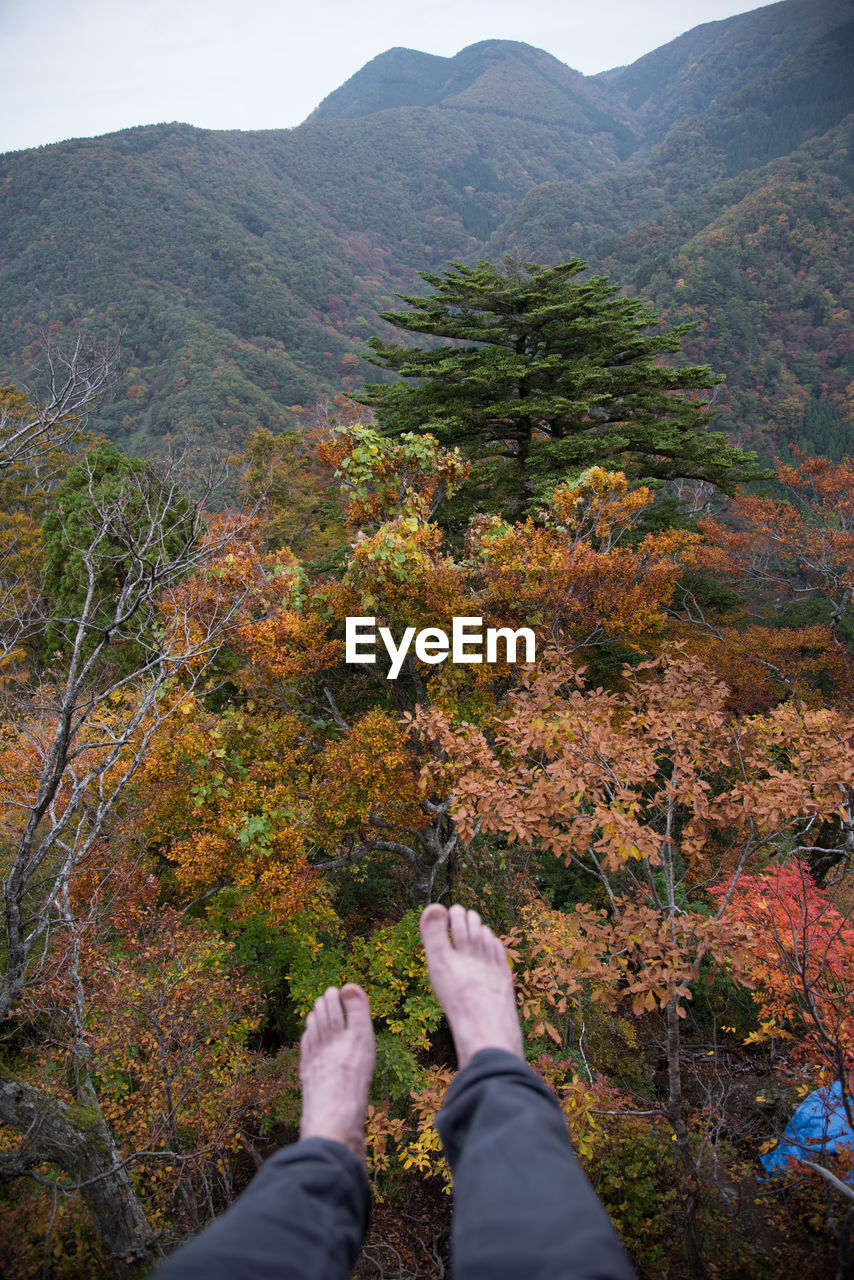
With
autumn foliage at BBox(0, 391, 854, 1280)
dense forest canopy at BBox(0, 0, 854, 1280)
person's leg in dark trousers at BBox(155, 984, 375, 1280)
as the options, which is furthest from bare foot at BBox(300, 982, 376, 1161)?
autumn foliage at BBox(0, 391, 854, 1280)

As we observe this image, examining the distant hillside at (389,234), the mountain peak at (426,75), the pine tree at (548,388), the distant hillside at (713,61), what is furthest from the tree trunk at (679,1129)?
the mountain peak at (426,75)

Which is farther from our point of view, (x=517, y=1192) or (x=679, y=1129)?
(x=679, y=1129)

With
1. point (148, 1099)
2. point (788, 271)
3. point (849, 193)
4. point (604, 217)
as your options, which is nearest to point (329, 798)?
point (148, 1099)

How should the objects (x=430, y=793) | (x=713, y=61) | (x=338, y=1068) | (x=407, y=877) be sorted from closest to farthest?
(x=338, y=1068) < (x=430, y=793) < (x=407, y=877) < (x=713, y=61)

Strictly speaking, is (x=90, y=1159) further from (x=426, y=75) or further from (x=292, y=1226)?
(x=426, y=75)

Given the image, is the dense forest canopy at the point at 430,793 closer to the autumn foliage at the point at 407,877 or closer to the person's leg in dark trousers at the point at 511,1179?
the autumn foliage at the point at 407,877

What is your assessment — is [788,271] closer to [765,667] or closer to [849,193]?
[849,193]

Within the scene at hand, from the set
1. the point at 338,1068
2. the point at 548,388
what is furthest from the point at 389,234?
the point at 338,1068
